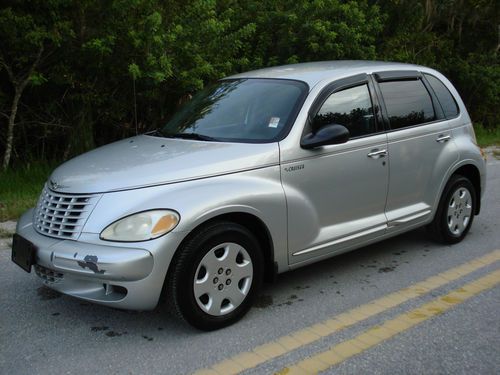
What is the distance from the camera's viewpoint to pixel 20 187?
730 cm

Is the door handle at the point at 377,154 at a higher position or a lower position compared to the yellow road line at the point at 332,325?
higher

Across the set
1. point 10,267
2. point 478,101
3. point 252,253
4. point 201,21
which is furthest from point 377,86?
point 478,101

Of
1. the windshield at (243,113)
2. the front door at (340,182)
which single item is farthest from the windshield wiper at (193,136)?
the front door at (340,182)

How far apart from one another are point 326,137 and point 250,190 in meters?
0.71

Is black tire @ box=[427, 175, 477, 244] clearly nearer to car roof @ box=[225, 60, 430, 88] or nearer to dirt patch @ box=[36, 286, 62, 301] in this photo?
car roof @ box=[225, 60, 430, 88]

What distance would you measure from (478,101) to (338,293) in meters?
13.8

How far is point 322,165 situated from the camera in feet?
13.8

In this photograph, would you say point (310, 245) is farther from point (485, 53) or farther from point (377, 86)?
point (485, 53)

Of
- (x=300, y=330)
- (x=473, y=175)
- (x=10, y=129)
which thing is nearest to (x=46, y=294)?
(x=300, y=330)

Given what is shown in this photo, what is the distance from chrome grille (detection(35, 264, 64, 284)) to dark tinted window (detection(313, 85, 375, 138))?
2048mm

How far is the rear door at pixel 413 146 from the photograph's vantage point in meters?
4.80

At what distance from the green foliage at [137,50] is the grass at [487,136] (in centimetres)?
304

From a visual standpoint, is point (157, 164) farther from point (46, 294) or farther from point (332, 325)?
point (332, 325)

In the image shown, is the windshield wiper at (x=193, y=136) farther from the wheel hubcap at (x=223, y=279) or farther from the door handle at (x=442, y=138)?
the door handle at (x=442, y=138)
